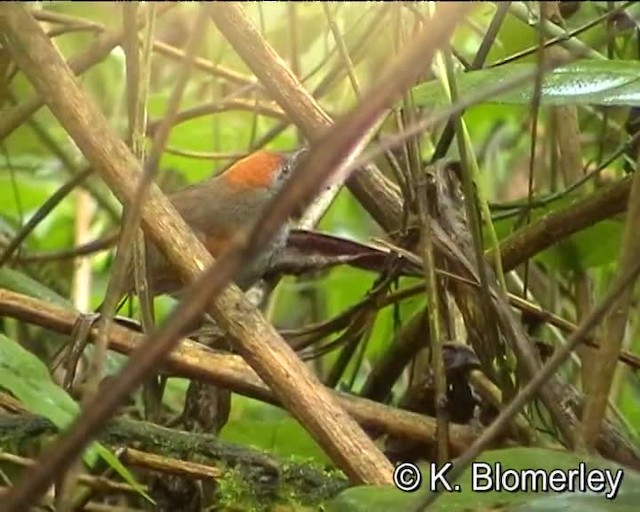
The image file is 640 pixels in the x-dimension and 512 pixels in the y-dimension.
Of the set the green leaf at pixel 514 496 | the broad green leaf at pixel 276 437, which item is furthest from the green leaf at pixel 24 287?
the green leaf at pixel 514 496

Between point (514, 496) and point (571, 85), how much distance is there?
1.32 feet

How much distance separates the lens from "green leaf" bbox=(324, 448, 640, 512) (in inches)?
30.2

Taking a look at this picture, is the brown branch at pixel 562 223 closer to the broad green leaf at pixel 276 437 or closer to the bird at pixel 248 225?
the bird at pixel 248 225

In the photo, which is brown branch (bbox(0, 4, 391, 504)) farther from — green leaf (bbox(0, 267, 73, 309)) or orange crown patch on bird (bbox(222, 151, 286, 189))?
orange crown patch on bird (bbox(222, 151, 286, 189))

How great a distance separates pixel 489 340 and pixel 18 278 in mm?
550

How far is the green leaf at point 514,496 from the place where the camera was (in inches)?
30.2

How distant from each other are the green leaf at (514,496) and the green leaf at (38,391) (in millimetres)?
164

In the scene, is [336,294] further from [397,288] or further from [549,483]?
[549,483]

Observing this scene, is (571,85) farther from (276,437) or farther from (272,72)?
(276,437)

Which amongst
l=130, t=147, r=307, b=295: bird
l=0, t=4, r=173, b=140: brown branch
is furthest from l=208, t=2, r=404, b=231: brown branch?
l=130, t=147, r=307, b=295: bird

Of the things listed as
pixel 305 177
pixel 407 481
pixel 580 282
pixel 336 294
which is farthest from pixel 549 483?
pixel 336 294

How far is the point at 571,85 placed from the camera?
1.05 meters

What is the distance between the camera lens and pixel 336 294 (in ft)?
7.07

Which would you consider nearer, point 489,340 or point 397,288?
point 489,340
